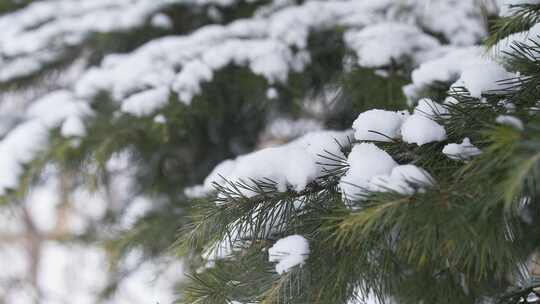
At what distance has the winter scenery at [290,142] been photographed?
670mm

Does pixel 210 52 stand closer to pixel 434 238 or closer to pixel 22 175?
pixel 22 175

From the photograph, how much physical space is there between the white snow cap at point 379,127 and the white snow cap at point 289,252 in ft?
0.70

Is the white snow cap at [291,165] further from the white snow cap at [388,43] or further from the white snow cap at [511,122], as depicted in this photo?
the white snow cap at [388,43]

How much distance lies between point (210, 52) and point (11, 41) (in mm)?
1145

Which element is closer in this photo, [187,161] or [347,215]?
[347,215]

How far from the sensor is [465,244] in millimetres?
632

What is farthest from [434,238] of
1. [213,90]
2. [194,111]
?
[213,90]

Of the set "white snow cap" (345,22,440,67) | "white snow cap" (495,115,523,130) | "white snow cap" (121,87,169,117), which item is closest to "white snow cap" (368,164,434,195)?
"white snow cap" (495,115,523,130)

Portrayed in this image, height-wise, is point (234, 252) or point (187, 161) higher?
point (234, 252)

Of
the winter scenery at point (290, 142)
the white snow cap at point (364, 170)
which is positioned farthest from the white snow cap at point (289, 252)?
the white snow cap at point (364, 170)

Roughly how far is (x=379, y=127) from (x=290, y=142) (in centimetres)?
84

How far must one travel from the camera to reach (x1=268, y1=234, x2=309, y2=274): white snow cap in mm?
733

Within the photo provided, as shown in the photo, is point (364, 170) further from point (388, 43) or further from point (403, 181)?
point (388, 43)

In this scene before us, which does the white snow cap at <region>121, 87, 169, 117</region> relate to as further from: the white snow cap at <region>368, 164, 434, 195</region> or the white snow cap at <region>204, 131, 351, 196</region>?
the white snow cap at <region>368, 164, 434, 195</region>
